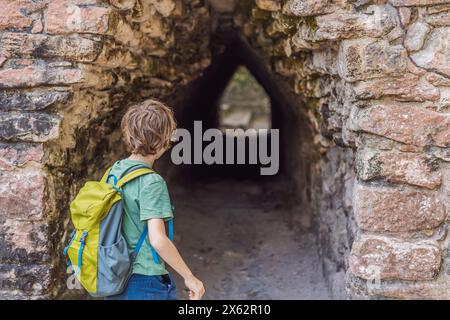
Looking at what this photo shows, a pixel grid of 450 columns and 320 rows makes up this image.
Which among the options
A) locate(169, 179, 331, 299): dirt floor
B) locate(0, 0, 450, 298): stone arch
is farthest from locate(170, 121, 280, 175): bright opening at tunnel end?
locate(0, 0, 450, 298): stone arch

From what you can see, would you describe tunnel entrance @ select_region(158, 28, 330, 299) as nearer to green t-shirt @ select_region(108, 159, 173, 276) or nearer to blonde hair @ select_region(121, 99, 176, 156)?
green t-shirt @ select_region(108, 159, 173, 276)

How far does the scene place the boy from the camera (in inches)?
76.2

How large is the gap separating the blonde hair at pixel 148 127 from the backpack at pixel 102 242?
0.33ft

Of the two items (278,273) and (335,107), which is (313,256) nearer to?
(278,273)

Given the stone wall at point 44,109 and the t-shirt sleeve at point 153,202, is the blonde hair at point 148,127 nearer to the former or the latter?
the t-shirt sleeve at point 153,202

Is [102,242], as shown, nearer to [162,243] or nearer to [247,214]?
[162,243]

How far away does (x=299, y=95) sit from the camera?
3.54 meters

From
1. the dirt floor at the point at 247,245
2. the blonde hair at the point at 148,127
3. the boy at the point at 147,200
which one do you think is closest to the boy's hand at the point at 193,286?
the boy at the point at 147,200

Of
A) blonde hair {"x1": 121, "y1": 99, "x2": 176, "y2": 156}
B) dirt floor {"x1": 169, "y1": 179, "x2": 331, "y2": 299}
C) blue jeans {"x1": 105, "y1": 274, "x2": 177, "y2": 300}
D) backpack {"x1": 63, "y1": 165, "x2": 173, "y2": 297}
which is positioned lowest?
dirt floor {"x1": 169, "y1": 179, "x2": 331, "y2": 299}

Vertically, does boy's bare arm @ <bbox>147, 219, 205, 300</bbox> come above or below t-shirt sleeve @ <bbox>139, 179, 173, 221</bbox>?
below

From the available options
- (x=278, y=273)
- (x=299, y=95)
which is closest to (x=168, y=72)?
(x=299, y=95)

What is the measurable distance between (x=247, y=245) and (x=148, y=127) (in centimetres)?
262

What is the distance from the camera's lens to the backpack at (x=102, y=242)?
75.7 inches

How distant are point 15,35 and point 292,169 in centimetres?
347
